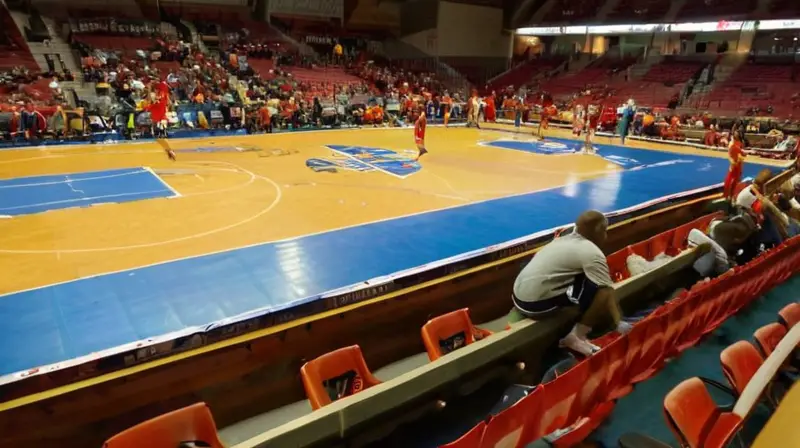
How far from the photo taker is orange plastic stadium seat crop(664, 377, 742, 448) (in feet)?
9.52

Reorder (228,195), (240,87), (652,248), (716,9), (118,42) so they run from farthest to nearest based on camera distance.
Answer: (716,9) < (118,42) < (240,87) < (228,195) < (652,248)

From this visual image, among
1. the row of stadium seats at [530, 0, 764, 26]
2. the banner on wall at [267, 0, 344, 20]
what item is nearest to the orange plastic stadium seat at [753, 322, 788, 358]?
the row of stadium seats at [530, 0, 764, 26]

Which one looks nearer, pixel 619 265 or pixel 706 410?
pixel 706 410

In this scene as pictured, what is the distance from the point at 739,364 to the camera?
3.56 meters

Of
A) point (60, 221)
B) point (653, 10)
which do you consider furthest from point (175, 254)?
point (653, 10)

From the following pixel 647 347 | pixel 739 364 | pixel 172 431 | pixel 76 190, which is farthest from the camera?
pixel 76 190

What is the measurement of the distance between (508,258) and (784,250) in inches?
124

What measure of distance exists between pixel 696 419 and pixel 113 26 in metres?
29.1

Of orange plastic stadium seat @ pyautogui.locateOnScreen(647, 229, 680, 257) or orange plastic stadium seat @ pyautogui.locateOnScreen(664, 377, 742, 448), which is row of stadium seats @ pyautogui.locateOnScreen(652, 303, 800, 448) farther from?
orange plastic stadium seat @ pyautogui.locateOnScreen(647, 229, 680, 257)

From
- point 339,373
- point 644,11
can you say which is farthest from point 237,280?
point 644,11

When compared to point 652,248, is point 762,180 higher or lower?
higher

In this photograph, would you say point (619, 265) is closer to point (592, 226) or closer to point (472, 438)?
point (592, 226)

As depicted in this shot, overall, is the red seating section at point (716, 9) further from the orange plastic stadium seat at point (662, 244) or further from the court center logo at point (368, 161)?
the orange plastic stadium seat at point (662, 244)

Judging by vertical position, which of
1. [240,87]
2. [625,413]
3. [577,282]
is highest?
[240,87]
